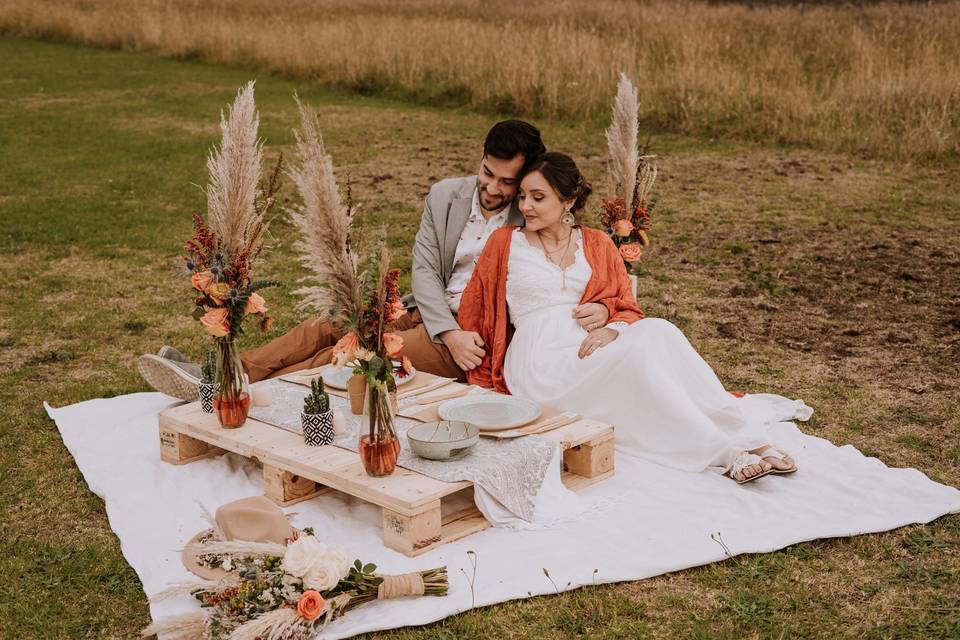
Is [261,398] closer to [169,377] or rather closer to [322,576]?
[169,377]

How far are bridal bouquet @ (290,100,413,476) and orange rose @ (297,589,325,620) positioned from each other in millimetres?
718

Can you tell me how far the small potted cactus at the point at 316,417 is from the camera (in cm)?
426

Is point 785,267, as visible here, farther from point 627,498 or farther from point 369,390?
point 369,390

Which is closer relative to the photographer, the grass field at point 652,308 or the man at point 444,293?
the grass field at point 652,308

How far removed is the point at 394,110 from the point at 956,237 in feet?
30.8

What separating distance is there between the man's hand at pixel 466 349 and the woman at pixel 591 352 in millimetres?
57

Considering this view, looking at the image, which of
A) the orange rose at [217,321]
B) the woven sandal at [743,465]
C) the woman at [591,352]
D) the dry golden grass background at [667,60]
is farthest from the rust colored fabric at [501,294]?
the dry golden grass background at [667,60]

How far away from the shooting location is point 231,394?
4.46 meters

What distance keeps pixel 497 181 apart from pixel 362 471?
6.28 feet

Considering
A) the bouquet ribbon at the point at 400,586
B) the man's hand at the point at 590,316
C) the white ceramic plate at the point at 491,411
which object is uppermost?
the man's hand at the point at 590,316

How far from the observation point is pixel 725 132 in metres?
13.3

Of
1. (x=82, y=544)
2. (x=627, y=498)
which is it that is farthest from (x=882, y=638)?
(x=82, y=544)

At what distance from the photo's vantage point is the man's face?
17.0 ft

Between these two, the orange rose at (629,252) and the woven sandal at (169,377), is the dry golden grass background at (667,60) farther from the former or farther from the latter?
the woven sandal at (169,377)
